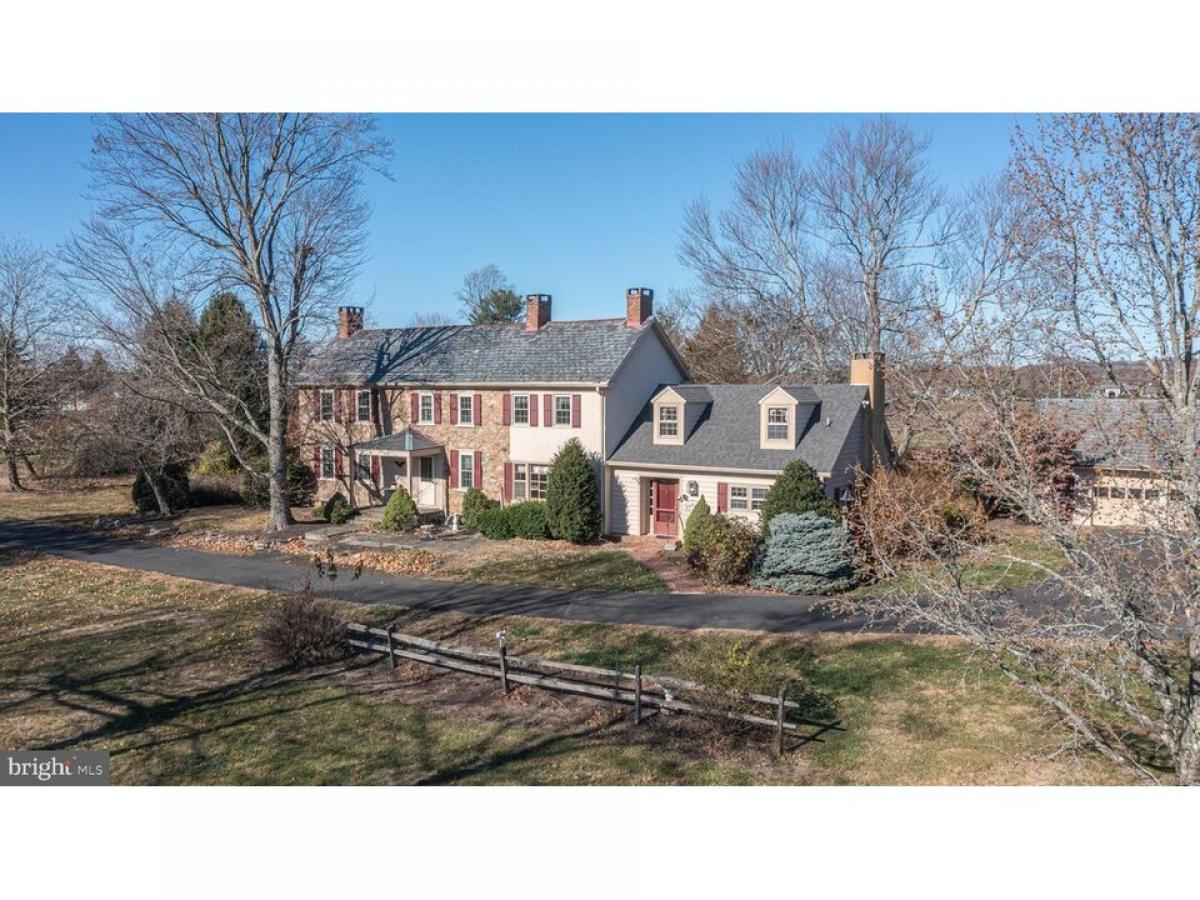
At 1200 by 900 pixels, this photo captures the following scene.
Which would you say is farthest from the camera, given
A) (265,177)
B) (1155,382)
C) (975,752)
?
(265,177)

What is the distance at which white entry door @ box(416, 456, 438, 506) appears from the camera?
23625 millimetres

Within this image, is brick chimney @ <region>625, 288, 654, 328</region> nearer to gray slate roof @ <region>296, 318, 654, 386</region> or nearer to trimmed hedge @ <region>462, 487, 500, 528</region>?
gray slate roof @ <region>296, 318, 654, 386</region>

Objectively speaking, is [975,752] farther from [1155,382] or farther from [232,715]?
[232,715]

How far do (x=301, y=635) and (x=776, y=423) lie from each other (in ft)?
39.7

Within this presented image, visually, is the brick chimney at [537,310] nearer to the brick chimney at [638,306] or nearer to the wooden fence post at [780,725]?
the brick chimney at [638,306]

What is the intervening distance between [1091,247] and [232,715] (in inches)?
440

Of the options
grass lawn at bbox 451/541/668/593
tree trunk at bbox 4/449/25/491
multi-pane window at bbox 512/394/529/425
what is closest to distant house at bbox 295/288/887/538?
multi-pane window at bbox 512/394/529/425

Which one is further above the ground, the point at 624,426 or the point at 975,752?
the point at 624,426

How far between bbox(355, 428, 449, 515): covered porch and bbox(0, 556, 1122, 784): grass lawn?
9430 millimetres

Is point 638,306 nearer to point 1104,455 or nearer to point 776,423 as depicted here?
point 776,423

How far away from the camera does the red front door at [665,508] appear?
65.7 feet

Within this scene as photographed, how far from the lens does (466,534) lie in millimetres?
21188

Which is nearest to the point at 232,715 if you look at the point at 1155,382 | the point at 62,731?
the point at 62,731

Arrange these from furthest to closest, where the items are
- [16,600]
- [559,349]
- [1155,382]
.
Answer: [559,349]
[16,600]
[1155,382]
